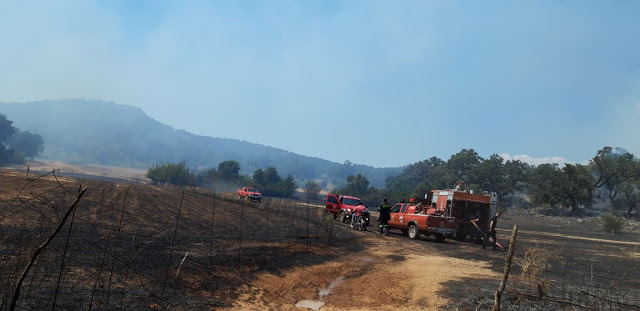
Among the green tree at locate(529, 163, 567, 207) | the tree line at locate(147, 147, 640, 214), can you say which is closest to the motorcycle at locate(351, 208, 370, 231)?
the tree line at locate(147, 147, 640, 214)

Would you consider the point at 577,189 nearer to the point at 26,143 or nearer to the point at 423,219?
the point at 423,219

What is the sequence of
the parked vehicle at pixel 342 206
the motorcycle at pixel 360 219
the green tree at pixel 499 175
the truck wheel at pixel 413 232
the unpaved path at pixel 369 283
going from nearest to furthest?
1. the unpaved path at pixel 369 283
2. the truck wheel at pixel 413 232
3. the motorcycle at pixel 360 219
4. the parked vehicle at pixel 342 206
5. the green tree at pixel 499 175

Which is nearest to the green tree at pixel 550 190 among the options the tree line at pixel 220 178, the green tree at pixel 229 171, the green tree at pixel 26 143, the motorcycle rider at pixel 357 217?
the motorcycle rider at pixel 357 217

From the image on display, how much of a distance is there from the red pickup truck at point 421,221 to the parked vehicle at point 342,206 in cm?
471

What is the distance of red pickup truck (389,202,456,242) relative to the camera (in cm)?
2289

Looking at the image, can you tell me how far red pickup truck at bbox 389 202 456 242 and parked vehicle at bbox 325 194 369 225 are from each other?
A: 471 cm

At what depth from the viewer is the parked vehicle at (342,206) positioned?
101 ft

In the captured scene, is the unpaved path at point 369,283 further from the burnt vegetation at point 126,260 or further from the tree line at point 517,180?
the tree line at point 517,180

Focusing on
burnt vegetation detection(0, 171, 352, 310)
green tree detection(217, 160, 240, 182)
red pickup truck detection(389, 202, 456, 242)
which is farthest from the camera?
green tree detection(217, 160, 240, 182)

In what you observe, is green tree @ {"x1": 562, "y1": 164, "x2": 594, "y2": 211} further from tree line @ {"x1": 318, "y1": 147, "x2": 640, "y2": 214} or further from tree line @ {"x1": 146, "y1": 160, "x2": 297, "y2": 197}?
tree line @ {"x1": 146, "y1": 160, "x2": 297, "y2": 197}

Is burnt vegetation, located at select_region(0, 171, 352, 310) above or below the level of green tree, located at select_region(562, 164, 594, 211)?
below

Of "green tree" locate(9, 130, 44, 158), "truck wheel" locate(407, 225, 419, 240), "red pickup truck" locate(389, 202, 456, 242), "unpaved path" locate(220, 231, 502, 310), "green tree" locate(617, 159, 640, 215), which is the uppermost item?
"green tree" locate(617, 159, 640, 215)

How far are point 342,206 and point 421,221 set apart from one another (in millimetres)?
9267

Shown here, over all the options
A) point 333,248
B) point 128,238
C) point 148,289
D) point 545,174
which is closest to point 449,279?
point 333,248
